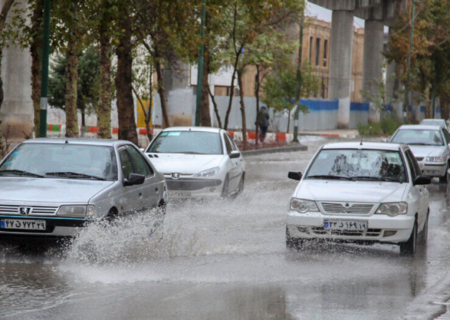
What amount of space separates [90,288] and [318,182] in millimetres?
4006

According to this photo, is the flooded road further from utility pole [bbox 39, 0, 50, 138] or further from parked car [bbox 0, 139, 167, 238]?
utility pole [bbox 39, 0, 50, 138]

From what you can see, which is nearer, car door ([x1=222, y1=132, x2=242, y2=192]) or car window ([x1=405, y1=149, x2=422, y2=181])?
car window ([x1=405, y1=149, x2=422, y2=181])

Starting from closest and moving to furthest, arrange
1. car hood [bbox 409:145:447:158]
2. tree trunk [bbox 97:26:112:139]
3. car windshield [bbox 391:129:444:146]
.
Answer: car hood [bbox 409:145:447:158] < car windshield [bbox 391:129:444:146] < tree trunk [bbox 97:26:112:139]

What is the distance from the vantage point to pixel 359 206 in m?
9.62

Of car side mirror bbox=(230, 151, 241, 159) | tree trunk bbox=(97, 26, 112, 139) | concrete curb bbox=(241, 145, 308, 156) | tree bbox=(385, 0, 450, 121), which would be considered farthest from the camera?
tree bbox=(385, 0, 450, 121)

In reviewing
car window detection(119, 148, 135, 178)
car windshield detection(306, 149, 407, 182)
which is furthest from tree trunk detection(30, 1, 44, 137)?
car windshield detection(306, 149, 407, 182)

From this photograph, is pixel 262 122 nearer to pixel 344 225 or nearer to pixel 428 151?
pixel 428 151

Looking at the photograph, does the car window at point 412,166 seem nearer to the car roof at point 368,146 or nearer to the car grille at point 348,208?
the car roof at point 368,146

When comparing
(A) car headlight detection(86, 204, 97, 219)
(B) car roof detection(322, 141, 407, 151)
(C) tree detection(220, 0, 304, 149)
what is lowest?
(A) car headlight detection(86, 204, 97, 219)

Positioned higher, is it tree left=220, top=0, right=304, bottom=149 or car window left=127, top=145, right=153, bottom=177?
tree left=220, top=0, right=304, bottom=149

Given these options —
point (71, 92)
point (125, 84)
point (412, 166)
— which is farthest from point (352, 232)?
point (125, 84)

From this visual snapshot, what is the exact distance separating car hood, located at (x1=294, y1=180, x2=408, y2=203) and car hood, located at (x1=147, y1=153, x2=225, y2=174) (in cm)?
443

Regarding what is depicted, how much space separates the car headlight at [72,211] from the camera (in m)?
8.53

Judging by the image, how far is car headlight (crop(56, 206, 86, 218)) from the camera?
8.53 m
